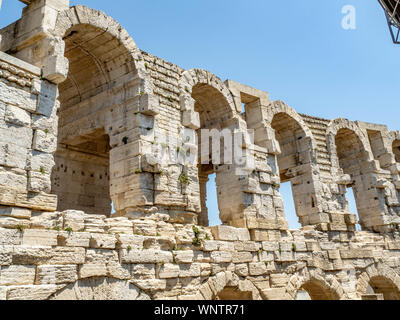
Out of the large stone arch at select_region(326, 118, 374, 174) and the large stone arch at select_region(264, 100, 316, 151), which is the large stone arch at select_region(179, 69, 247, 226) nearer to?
the large stone arch at select_region(264, 100, 316, 151)

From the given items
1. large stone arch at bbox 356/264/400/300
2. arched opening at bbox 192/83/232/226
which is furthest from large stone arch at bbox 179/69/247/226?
large stone arch at bbox 356/264/400/300

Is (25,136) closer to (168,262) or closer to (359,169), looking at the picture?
(168,262)

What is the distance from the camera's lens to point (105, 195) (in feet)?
38.3

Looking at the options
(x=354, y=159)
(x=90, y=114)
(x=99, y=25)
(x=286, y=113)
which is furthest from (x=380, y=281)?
(x=99, y=25)

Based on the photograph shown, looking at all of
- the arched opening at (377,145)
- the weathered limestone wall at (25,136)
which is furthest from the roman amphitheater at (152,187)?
the arched opening at (377,145)

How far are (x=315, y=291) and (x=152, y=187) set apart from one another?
20.5 feet

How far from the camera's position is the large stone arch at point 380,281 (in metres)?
12.5

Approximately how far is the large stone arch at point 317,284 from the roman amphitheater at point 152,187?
0.17 feet

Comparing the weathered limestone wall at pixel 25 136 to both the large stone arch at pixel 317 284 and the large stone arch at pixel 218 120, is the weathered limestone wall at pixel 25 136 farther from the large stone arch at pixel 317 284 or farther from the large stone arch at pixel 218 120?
the large stone arch at pixel 317 284

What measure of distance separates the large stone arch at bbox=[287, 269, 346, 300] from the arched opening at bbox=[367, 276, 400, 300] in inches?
95.0

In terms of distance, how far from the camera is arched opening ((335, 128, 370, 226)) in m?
15.2

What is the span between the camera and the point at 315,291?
11.8m
